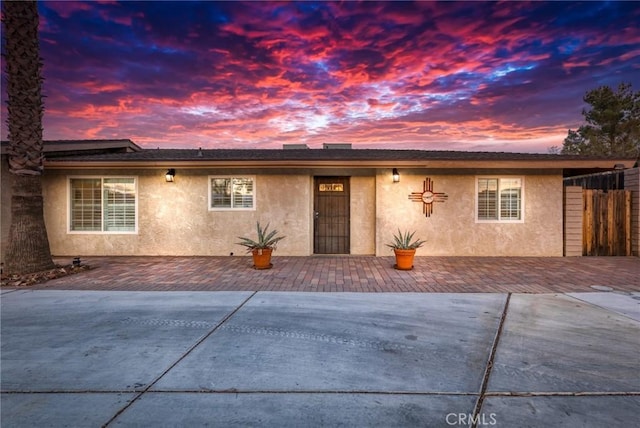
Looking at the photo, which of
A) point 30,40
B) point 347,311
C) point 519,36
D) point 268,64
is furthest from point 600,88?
point 30,40

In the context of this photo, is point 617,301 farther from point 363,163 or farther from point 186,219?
point 186,219

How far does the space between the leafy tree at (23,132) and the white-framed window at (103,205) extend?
2.85 m

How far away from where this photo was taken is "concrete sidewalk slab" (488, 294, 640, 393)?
2.94 metres

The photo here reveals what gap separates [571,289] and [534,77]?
10.9 meters

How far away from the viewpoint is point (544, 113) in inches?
645

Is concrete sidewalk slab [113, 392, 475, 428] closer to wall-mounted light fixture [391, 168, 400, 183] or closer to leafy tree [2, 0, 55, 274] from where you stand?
leafy tree [2, 0, 55, 274]

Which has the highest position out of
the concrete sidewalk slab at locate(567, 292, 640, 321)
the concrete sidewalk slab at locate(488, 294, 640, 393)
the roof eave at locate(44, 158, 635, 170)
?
the roof eave at locate(44, 158, 635, 170)

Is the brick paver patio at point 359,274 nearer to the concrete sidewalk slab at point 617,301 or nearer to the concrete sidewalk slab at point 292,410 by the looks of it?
the concrete sidewalk slab at point 617,301

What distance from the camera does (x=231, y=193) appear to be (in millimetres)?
10625

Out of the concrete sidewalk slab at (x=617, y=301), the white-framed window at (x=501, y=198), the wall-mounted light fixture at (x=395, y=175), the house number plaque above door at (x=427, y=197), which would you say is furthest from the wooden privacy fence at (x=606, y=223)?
the wall-mounted light fixture at (x=395, y=175)

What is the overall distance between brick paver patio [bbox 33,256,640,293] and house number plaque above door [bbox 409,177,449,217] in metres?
1.47

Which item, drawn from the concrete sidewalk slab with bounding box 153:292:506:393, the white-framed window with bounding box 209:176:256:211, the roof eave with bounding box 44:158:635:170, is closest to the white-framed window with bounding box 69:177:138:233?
the roof eave with bounding box 44:158:635:170

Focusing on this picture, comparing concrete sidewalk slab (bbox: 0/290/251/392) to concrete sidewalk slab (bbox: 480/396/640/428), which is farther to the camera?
concrete sidewalk slab (bbox: 0/290/251/392)

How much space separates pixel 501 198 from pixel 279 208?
6.61 meters
